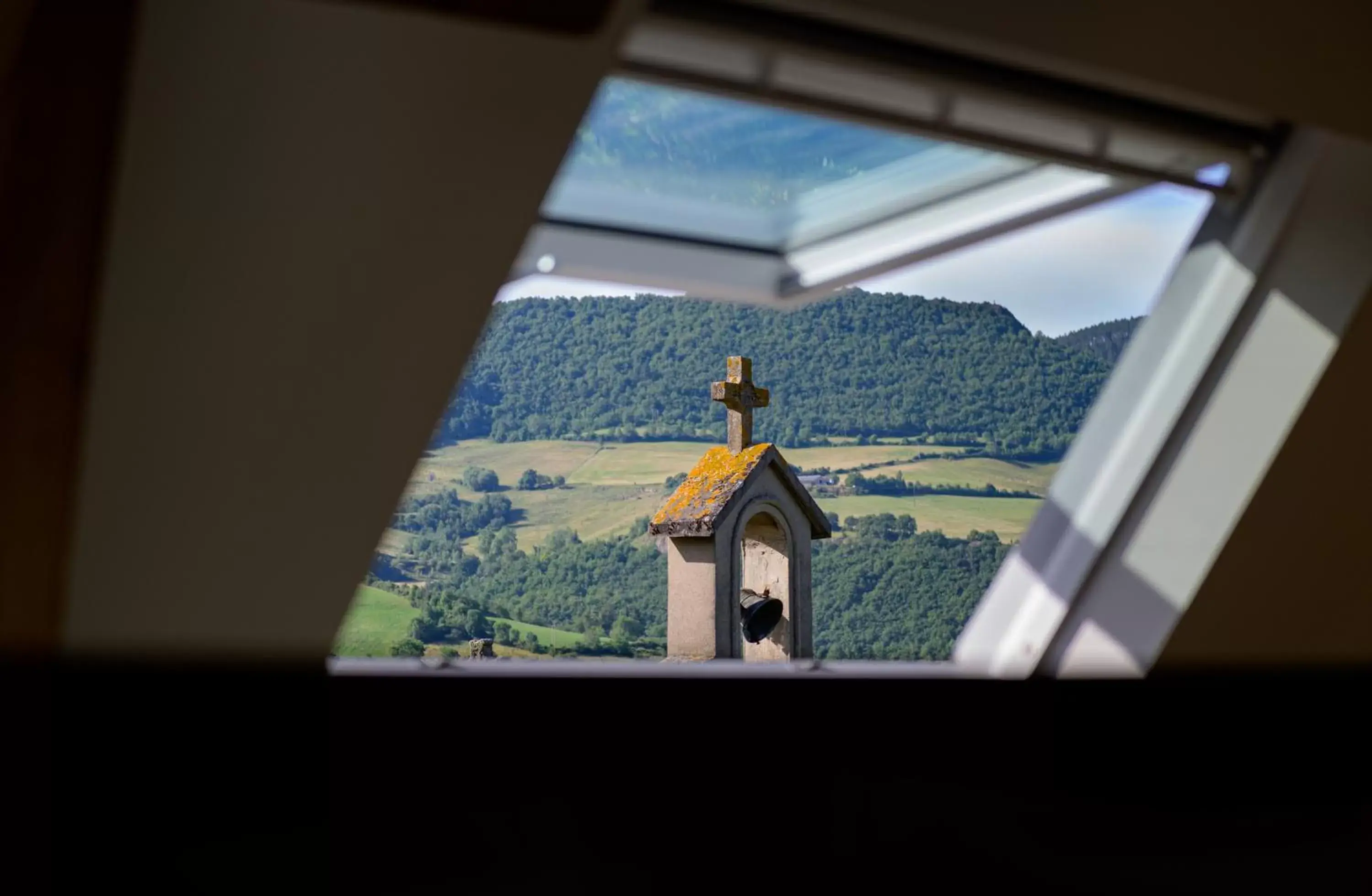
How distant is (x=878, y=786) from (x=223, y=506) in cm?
200

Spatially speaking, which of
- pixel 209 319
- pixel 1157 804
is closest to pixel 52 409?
pixel 209 319

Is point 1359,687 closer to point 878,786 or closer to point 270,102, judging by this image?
point 878,786

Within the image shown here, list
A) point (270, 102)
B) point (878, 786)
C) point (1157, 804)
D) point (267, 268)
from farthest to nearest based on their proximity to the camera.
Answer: point (1157, 804) → point (878, 786) → point (267, 268) → point (270, 102)

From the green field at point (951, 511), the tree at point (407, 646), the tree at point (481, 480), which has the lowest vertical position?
the tree at point (407, 646)

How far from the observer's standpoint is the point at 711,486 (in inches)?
266

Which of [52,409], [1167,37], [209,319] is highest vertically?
[1167,37]

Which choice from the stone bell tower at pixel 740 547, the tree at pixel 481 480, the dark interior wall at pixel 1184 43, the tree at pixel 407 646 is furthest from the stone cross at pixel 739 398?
the tree at pixel 481 480

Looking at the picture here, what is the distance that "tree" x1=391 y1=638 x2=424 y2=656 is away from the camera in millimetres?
12094

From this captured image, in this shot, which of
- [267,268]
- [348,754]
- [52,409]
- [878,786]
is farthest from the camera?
[878,786]

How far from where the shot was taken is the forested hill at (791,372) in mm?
14555

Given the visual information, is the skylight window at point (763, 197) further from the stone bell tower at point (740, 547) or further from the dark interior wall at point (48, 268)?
the stone bell tower at point (740, 547)

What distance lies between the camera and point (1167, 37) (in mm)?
2596

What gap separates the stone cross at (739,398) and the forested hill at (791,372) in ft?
17.1

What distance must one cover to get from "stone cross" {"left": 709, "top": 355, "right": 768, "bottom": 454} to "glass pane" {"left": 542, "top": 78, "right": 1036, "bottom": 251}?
3.33 m
